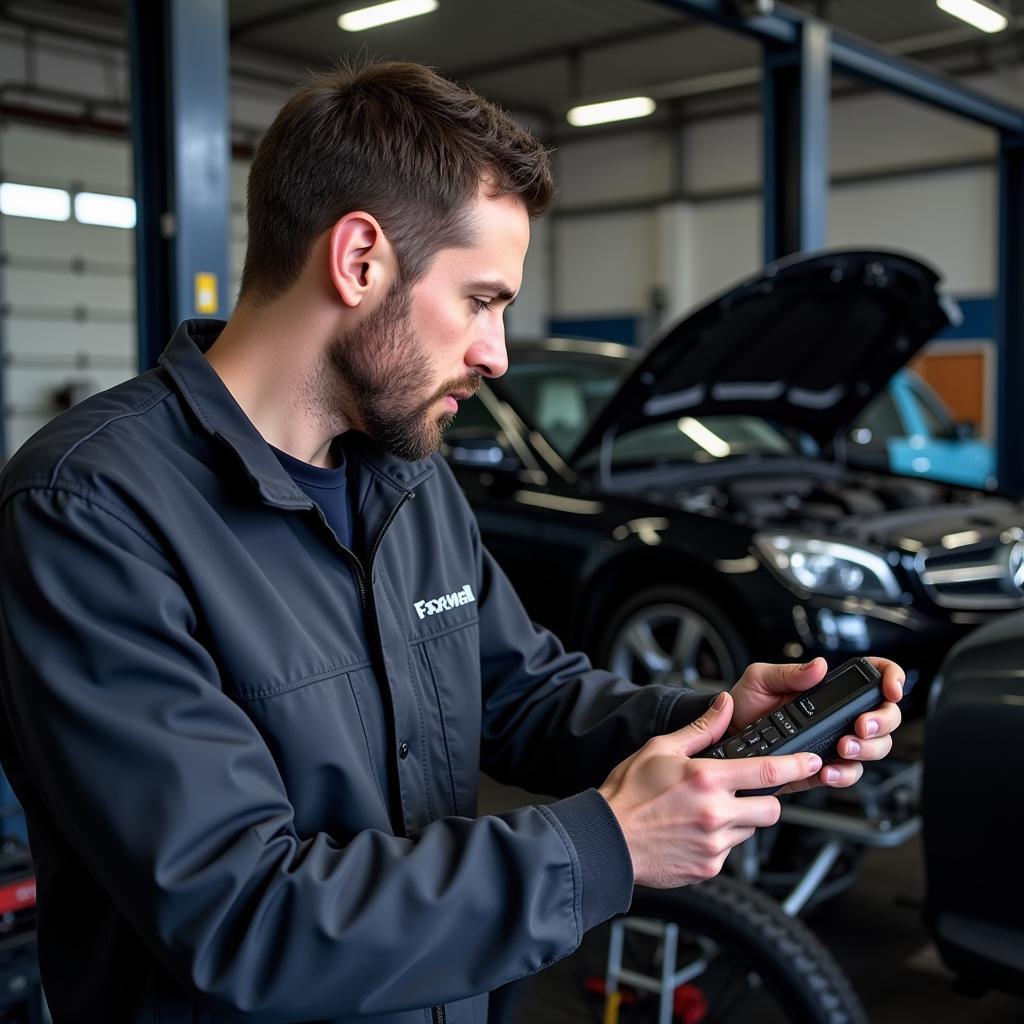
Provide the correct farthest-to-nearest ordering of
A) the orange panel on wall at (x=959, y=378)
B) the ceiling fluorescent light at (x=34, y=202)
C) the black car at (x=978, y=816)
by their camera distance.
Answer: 1. the orange panel on wall at (x=959, y=378)
2. the ceiling fluorescent light at (x=34, y=202)
3. the black car at (x=978, y=816)

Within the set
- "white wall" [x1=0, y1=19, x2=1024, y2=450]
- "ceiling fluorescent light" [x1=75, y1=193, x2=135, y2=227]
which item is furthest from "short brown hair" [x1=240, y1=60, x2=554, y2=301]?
"ceiling fluorescent light" [x1=75, y1=193, x2=135, y2=227]

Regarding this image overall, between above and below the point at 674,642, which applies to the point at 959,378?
above

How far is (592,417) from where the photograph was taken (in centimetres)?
463

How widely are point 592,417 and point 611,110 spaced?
30.6 feet

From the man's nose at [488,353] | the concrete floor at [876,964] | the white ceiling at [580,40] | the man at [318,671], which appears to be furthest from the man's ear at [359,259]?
the white ceiling at [580,40]

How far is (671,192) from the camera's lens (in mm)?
17719

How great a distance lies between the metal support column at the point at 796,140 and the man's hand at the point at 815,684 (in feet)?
16.5

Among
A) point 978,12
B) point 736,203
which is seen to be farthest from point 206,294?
point 736,203

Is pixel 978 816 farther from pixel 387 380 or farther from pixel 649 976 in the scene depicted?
pixel 387 380

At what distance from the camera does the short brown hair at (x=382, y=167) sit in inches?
50.9

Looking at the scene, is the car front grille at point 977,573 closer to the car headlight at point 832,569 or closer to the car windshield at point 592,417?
the car headlight at point 832,569

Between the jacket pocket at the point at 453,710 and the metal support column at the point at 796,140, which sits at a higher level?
the metal support column at the point at 796,140

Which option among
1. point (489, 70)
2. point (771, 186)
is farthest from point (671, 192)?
point (771, 186)

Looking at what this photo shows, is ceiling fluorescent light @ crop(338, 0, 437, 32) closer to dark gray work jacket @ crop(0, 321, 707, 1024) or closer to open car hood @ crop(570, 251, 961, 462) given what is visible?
open car hood @ crop(570, 251, 961, 462)
